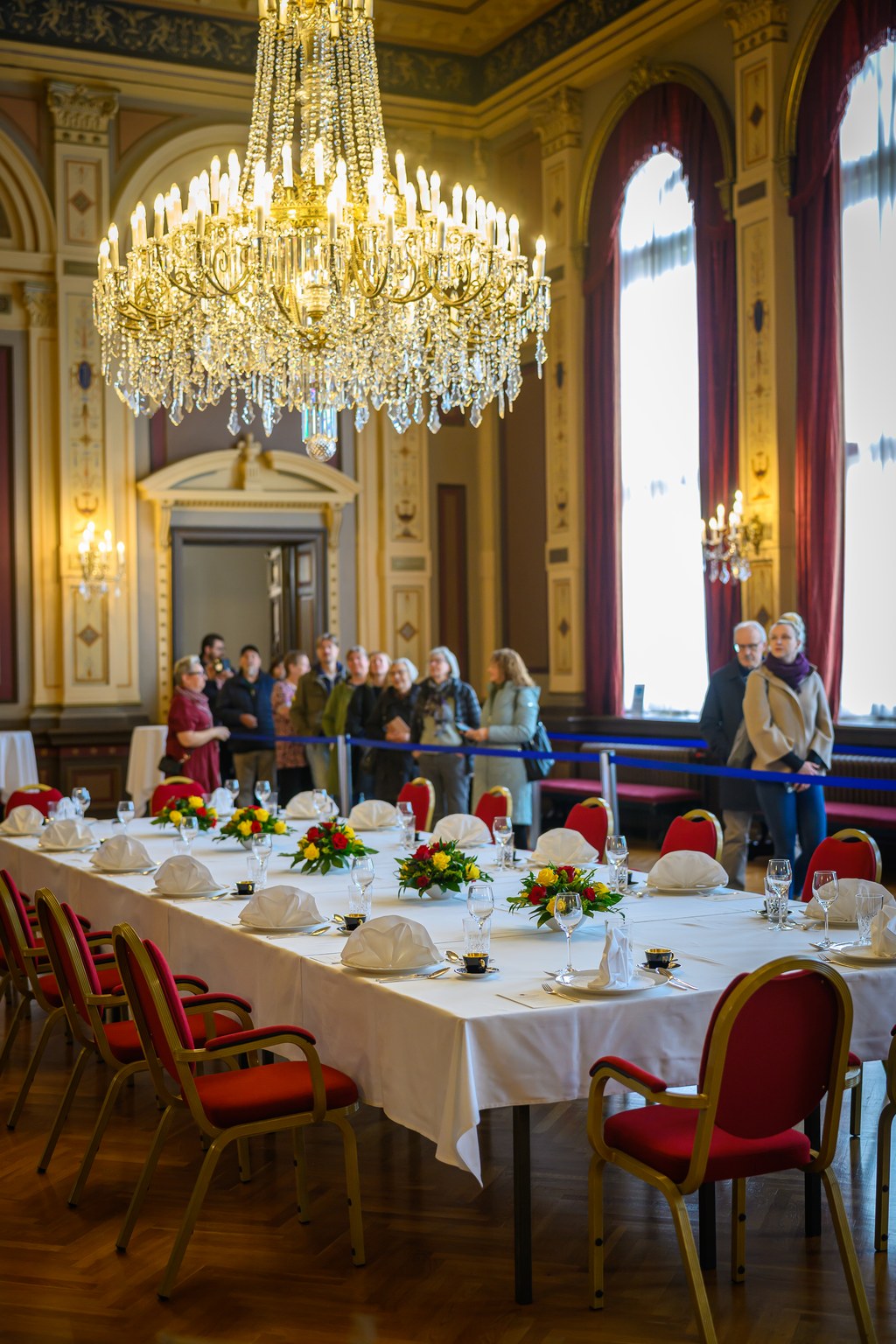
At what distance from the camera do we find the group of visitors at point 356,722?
8.38 meters

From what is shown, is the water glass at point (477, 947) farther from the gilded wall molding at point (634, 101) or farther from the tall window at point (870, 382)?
the gilded wall molding at point (634, 101)

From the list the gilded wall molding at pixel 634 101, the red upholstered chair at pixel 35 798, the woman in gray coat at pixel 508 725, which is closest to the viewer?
the red upholstered chair at pixel 35 798

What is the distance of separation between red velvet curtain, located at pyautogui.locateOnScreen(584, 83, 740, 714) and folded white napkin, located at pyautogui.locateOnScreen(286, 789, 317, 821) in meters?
4.20

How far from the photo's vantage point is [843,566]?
9.55 meters

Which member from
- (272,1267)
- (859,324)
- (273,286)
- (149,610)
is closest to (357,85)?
(273,286)

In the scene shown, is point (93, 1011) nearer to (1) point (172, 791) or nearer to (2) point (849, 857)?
(2) point (849, 857)

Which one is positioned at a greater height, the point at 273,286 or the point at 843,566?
the point at 273,286

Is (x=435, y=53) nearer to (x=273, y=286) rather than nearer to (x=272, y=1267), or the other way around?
(x=273, y=286)

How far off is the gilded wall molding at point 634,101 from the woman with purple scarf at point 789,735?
15.2 feet

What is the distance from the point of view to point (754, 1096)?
9.92 ft

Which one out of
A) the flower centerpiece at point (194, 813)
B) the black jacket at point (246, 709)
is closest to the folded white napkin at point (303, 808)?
the flower centerpiece at point (194, 813)

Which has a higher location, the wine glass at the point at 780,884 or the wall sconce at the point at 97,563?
the wall sconce at the point at 97,563

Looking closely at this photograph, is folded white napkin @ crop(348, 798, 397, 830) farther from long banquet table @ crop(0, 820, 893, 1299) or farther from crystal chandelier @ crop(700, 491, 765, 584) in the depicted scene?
crystal chandelier @ crop(700, 491, 765, 584)

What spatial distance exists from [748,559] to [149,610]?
5.27 meters
